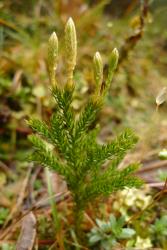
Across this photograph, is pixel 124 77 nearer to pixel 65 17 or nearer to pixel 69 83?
pixel 65 17

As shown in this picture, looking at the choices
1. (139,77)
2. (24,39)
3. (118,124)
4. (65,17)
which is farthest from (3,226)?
(65,17)

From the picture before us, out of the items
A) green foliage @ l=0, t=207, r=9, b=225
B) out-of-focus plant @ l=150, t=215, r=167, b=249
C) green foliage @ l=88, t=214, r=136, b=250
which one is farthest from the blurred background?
green foliage @ l=88, t=214, r=136, b=250

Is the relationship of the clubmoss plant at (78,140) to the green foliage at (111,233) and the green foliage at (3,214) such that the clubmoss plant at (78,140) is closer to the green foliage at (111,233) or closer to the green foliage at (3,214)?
the green foliage at (111,233)

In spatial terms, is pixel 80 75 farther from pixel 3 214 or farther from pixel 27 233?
pixel 27 233

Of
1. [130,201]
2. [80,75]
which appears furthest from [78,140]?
[80,75]

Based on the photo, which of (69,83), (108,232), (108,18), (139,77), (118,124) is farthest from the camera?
(108,18)

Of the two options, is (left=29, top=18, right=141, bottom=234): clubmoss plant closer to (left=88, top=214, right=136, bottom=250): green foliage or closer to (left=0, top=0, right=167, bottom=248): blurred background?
(left=88, top=214, right=136, bottom=250): green foliage

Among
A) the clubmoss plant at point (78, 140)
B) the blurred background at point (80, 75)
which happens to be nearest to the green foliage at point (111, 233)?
the clubmoss plant at point (78, 140)
